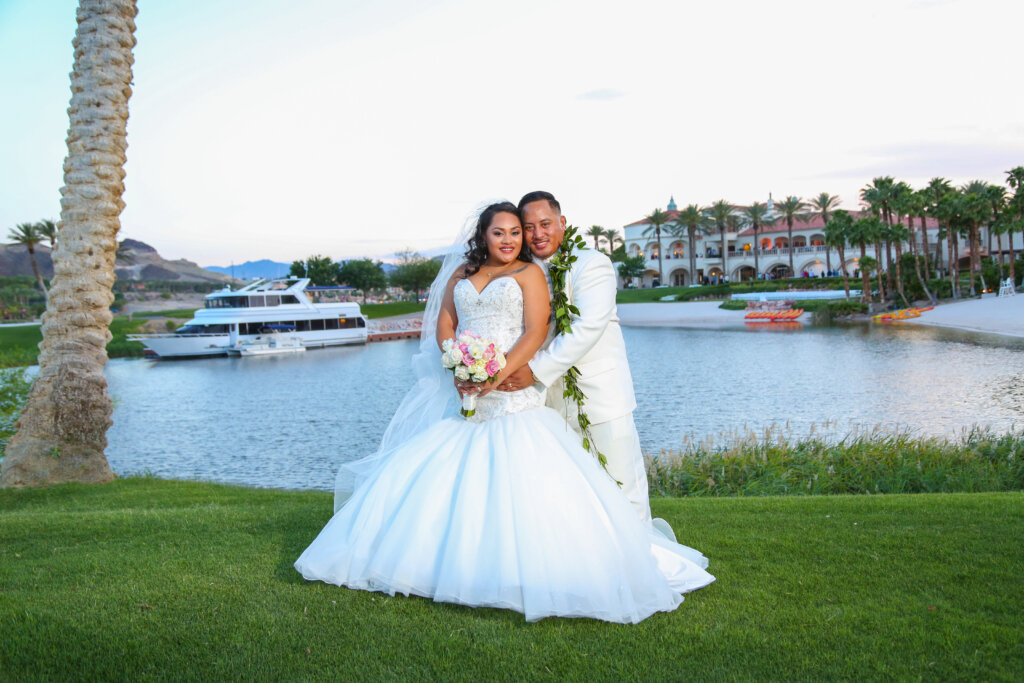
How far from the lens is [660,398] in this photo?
70.0 ft

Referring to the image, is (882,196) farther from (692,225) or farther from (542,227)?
(542,227)

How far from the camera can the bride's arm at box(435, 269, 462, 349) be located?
486 cm

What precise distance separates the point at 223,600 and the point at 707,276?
317 ft

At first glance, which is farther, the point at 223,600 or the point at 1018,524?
the point at 1018,524

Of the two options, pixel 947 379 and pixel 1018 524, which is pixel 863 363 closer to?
pixel 947 379

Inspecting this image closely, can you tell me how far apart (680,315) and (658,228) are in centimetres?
2990

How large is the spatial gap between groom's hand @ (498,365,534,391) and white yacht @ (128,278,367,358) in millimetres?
44539

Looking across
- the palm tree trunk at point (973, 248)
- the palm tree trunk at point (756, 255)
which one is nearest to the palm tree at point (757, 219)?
the palm tree trunk at point (756, 255)

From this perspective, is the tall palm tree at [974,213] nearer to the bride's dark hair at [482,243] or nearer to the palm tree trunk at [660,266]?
the palm tree trunk at [660,266]

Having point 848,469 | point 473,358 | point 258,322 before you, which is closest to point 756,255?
point 258,322

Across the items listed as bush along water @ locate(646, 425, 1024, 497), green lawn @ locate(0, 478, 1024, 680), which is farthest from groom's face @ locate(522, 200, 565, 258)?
bush along water @ locate(646, 425, 1024, 497)

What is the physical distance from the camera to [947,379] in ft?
71.8

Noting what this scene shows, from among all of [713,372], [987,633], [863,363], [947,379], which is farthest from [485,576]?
[863,363]

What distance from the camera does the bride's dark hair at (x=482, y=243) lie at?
4.49 meters
